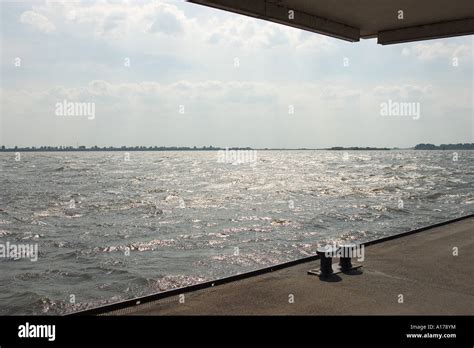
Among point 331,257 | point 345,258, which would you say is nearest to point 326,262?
point 331,257

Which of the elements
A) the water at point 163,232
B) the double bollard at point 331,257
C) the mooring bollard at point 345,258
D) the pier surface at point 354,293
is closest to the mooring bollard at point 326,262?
the double bollard at point 331,257

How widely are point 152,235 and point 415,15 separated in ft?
63.4

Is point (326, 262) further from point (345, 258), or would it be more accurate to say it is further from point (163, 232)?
point (163, 232)

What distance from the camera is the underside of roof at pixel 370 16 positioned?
1131 cm

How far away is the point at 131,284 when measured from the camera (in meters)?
16.7

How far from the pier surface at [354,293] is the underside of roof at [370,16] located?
255 inches

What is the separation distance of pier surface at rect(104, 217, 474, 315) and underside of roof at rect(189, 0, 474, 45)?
6469 mm

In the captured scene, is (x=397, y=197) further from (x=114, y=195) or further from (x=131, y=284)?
(x=131, y=284)

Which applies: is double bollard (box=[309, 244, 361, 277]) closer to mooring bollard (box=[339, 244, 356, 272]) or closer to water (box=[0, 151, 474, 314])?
mooring bollard (box=[339, 244, 356, 272])

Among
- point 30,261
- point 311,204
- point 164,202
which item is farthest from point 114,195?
point 30,261

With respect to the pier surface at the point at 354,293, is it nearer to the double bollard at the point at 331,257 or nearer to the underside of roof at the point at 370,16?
the double bollard at the point at 331,257

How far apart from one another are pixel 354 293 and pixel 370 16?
325 inches

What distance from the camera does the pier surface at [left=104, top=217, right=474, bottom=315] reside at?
7.49m

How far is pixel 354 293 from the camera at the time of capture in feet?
27.3
